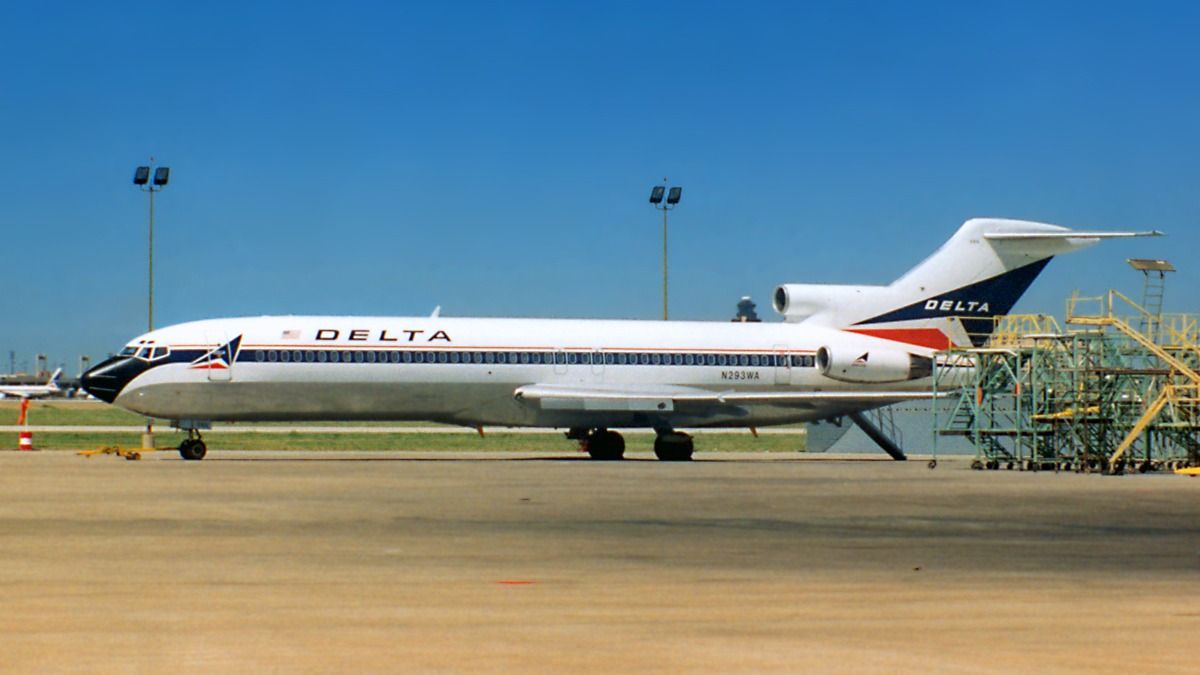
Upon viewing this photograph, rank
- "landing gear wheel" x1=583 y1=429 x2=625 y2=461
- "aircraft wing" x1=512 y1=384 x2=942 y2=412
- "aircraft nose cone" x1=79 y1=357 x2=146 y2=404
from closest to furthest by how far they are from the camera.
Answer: "aircraft nose cone" x1=79 y1=357 x2=146 y2=404
"aircraft wing" x1=512 y1=384 x2=942 y2=412
"landing gear wheel" x1=583 y1=429 x2=625 y2=461

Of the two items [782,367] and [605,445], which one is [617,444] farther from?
[782,367]

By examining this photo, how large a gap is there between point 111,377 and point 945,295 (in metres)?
25.7

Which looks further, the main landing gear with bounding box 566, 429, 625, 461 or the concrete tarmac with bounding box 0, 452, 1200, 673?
the main landing gear with bounding box 566, 429, 625, 461

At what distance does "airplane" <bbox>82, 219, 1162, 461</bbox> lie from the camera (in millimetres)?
44375

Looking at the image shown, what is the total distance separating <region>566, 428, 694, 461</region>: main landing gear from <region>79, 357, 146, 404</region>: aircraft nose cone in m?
13.3

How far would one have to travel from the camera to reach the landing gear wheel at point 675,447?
157 feet

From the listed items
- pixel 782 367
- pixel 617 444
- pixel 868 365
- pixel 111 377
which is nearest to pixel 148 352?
pixel 111 377

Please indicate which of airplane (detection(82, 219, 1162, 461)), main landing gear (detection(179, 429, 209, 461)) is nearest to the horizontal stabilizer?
airplane (detection(82, 219, 1162, 461))

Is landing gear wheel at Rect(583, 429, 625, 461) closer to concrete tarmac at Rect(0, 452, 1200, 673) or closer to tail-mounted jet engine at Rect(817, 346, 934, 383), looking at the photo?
tail-mounted jet engine at Rect(817, 346, 934, 383)

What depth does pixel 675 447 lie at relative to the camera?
158 ft

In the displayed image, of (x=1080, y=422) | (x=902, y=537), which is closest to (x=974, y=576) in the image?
(x=902, y=537)

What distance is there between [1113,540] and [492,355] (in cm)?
2886

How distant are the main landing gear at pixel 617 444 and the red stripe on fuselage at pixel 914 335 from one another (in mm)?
7283

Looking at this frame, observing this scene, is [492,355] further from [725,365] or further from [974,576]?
[974,576]
